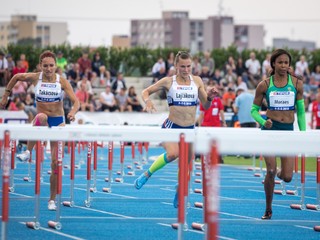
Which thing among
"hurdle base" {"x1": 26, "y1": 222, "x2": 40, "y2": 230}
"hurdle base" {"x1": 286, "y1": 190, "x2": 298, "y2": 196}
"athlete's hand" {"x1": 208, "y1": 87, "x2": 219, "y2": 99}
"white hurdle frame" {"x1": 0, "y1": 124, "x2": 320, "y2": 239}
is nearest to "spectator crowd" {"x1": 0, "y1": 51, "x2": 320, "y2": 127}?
"hurdle base" {"x1": 286, "y1": 190, "x2": 298, "y2": 196}

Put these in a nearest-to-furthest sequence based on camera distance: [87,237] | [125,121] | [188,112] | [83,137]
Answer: [83,137], [87,237], [188,112], [125,121]

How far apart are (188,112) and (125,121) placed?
52.4ft

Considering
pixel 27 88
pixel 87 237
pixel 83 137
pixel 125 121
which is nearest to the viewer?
pixel 83 137

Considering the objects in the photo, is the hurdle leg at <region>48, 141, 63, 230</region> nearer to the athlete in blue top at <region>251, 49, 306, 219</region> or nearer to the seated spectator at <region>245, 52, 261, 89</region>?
the athlete in blue top at <region>251, 49, 306, 219</region>

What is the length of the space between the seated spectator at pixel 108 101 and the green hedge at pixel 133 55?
5812 mm

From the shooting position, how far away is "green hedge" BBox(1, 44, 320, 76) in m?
38.1

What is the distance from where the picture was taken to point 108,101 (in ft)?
105

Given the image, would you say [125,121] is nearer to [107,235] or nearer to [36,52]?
[36,52]

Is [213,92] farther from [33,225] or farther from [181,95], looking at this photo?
[33,225]

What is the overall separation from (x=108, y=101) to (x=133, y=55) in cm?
815

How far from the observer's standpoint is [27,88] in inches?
1262

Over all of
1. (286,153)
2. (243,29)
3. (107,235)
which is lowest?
(107,235)

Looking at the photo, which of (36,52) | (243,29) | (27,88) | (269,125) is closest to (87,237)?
(269,125)

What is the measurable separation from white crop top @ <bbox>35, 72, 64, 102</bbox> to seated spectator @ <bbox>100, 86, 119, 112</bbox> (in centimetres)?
1763
